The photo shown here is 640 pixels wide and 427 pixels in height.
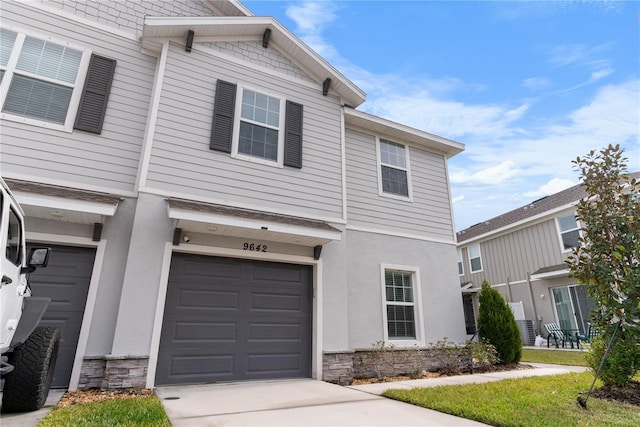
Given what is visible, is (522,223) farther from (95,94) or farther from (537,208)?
(95,94)

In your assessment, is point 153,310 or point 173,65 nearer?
point 153,310

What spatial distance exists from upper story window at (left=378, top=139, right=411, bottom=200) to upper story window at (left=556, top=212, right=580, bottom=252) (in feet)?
31.4

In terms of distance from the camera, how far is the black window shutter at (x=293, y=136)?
7.01 metres

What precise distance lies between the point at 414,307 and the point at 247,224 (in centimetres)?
463

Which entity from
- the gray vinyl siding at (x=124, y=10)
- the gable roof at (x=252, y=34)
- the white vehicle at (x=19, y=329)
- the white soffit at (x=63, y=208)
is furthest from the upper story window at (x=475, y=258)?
the white vehicle at (x=19, y=329)

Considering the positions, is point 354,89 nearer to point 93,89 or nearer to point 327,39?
point 327,39

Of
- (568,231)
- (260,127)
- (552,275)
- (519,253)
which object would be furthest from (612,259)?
(519,253)

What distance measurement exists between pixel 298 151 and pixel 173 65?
2.85 m

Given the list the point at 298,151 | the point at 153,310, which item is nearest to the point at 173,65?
the point at 298,151

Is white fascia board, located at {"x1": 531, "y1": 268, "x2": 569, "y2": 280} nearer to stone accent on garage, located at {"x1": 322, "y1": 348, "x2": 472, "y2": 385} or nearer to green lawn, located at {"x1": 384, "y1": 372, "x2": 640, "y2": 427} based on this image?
stone accent on garage, located at {"x1": 322, "y1": 348, "x2": 472, "y2": 385}

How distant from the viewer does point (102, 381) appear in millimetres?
4750

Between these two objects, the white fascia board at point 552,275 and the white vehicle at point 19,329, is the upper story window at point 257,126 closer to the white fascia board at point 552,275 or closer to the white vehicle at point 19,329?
the white vehicle at point 19,329

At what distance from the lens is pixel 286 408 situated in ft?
13.3

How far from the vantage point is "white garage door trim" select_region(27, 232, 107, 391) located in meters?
4.77
